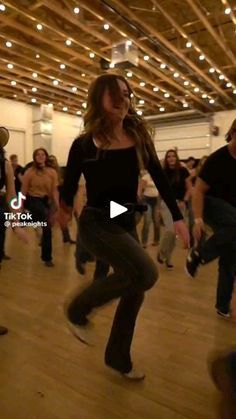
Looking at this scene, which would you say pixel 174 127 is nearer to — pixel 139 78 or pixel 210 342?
pixel 139 78

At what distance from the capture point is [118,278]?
1.57 metres

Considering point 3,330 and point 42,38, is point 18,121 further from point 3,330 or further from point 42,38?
point 3,330

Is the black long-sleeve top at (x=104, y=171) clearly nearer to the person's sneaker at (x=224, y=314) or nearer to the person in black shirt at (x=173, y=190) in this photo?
the person's sneaker at (x=224, y=314)

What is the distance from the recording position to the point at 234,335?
2215 mm

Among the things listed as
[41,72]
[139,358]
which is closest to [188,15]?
[41,72]

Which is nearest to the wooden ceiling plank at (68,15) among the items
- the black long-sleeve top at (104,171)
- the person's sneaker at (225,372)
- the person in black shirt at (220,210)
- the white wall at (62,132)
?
the person in black shirt at (220,210)

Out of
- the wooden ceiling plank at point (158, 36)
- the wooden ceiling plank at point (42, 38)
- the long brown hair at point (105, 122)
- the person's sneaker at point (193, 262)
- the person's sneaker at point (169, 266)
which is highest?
the wooden ceiling plank at point (42, 38)

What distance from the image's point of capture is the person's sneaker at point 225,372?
0.90 metres

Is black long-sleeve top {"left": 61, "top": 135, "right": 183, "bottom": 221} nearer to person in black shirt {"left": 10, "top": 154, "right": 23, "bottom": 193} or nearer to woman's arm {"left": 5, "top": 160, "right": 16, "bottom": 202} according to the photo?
woman's arm {"left": 5, "top": 160, "right": 16, "bottom": 202}

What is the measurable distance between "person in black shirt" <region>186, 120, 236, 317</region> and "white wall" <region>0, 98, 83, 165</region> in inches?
306

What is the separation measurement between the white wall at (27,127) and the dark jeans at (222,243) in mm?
7843

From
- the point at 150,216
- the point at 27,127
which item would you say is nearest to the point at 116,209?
the point at 150,216

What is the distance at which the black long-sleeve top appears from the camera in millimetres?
1511

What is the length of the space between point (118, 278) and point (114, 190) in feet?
1.30
